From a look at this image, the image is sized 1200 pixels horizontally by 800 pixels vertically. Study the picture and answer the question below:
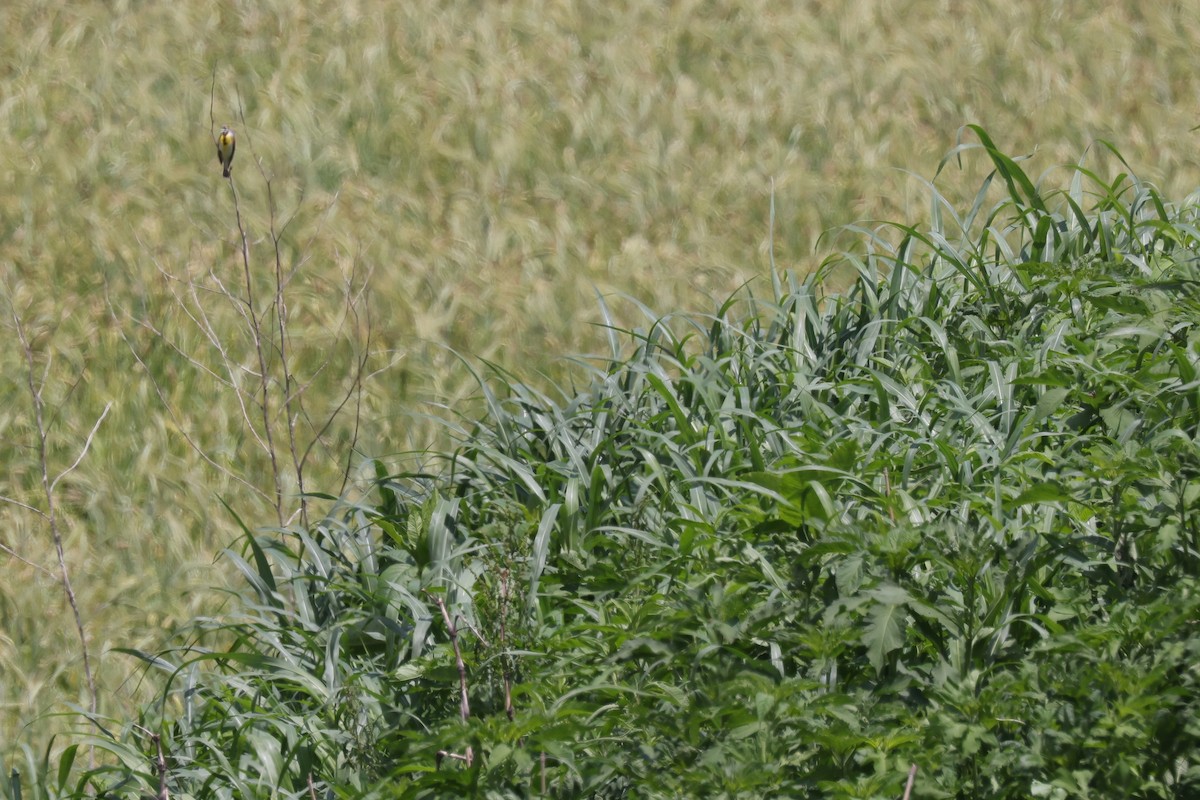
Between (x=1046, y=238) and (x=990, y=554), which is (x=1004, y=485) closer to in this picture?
(x=990, y=554)

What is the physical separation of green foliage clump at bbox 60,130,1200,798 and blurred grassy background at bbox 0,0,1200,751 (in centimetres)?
119

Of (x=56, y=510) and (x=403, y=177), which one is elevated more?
(x=403, y=177)

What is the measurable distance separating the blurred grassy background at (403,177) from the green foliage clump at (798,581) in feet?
3.89

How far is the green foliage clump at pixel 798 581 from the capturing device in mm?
2270

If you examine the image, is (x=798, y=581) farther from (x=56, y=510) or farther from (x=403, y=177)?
(x=403, y=177)

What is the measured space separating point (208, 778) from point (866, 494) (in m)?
1.46

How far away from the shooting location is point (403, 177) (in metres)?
7.19

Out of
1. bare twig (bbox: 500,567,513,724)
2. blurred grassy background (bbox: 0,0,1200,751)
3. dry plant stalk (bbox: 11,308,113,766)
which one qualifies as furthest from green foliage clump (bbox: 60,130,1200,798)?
blurred grassy background (bbox: 0,0,1200,751)

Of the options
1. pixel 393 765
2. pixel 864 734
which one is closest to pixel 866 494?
pixel 864 734

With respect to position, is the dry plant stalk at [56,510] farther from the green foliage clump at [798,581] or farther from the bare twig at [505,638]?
the bare twig at [505,638]

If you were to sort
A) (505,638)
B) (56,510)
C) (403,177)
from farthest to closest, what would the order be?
(403,177) < (56,510) < (505,638)

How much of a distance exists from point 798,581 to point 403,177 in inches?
194

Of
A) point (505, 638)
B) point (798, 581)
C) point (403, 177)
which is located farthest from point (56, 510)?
point (798, 581)

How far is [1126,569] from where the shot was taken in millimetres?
2686
